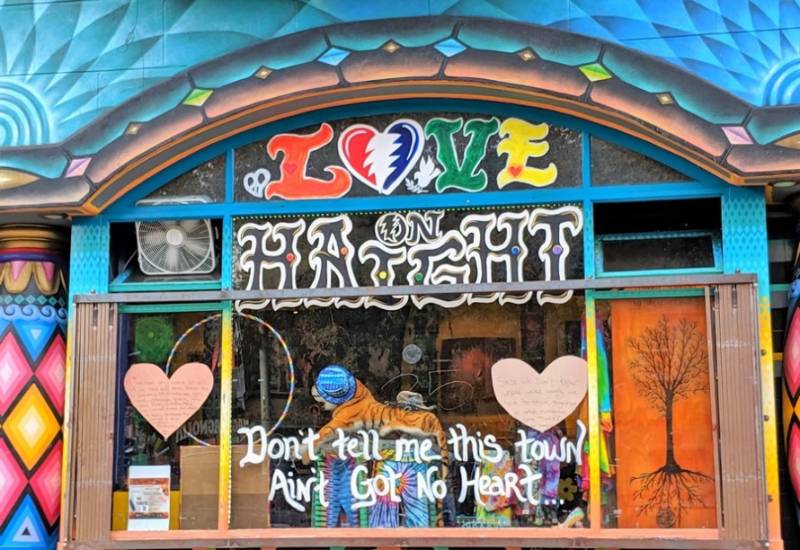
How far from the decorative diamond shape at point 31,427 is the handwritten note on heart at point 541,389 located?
11.4ft

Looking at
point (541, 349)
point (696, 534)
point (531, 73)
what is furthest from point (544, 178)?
point (696, 534)

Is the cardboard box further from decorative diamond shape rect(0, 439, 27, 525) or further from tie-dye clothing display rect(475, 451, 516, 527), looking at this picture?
tie-dye clothing display rect(475, 451, 516, 527)

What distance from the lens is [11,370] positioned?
25.5 feet

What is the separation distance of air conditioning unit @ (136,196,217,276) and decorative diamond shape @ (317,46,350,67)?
142 cm

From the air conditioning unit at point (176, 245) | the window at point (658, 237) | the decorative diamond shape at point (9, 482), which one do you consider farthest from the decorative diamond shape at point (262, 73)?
the decorative diamond shape at point (9, 482)

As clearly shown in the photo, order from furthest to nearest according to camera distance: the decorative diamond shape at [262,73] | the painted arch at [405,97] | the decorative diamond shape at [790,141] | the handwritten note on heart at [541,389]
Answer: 1. the decorative diamond shape at [262,73]
2. the handwritten note on heart at [541,389]
3. the painted arch at [405,97]
4. the decorative diamond shape at [790,141]

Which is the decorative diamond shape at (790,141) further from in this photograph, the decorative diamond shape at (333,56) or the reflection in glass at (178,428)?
the reflection in glass at (178,428)

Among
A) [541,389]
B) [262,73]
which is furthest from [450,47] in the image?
[541,389]

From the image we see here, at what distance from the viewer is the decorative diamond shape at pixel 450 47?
7246 millimetres

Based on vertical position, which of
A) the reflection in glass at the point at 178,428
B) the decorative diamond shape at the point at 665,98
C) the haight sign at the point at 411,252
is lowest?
the reflection in glass at the point at 178,428

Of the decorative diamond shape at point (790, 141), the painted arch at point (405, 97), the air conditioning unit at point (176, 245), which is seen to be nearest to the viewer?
the decorative diamond shape at point (790, 141)

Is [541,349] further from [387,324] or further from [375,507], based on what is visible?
[375,507]

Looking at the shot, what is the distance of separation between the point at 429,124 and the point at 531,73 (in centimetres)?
88

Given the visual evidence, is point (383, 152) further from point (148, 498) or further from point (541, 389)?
point (148, 498)
